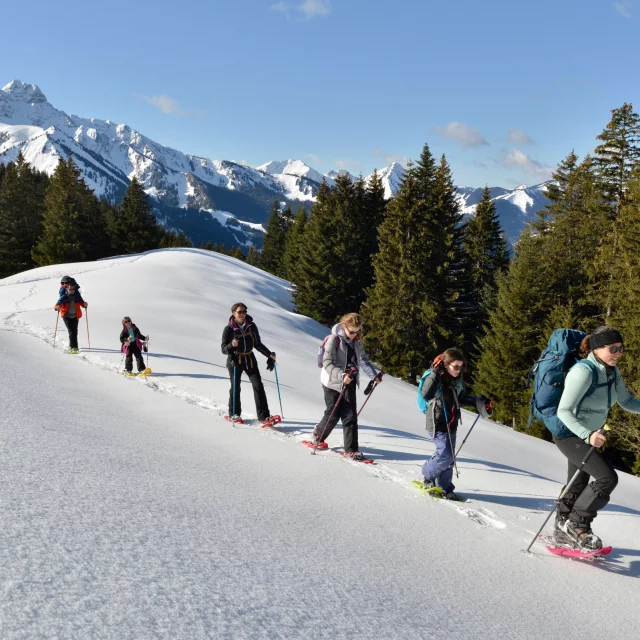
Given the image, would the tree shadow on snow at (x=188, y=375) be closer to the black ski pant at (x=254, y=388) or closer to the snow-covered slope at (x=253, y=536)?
the snow-covered slope at (x=253, y=536)

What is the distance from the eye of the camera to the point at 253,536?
3.70m

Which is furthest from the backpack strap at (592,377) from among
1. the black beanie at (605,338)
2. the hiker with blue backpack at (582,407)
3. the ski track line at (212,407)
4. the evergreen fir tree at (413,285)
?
the evergreen fir tree at (413,285)

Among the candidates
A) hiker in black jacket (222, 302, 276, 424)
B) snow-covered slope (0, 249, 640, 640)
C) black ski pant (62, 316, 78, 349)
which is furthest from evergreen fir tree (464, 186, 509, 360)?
hiker in black jacket (222, 302, 276, 424)

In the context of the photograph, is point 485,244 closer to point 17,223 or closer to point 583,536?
point 583,536

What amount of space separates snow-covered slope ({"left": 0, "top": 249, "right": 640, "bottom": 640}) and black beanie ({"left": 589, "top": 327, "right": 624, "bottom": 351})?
212 centimetres

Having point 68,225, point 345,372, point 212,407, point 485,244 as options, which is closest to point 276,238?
point 68,225

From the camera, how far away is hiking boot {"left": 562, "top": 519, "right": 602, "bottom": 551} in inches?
181

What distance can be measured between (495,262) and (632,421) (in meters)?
21.8

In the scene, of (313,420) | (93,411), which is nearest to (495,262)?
(313,420)

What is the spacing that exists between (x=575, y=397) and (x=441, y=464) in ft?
6.23

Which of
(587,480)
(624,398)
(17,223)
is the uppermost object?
(17,223)

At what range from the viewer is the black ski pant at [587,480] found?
14.9 feet

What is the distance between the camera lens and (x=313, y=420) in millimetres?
9086

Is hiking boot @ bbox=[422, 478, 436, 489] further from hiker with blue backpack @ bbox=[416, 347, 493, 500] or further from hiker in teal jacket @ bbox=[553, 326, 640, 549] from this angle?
hiker in teal jacket @ bbox=[553, 326, 640, 549]
